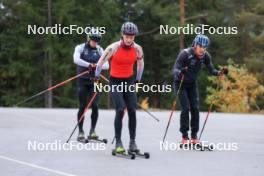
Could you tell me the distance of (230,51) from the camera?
44.0 m

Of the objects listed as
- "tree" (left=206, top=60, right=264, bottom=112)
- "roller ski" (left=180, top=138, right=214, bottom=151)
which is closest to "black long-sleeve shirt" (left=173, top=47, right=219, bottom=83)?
"roller ski" (left=180, top=138, right=214, bottom=151)

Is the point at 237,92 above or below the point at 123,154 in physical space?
above

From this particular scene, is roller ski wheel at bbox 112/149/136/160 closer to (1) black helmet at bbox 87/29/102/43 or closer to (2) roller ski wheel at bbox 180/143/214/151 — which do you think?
(2) roller ski wheel at bbox 180/143/214/151

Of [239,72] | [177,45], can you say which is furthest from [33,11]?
[239,72]

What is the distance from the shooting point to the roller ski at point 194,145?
10845 mm

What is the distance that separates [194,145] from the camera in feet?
36.2

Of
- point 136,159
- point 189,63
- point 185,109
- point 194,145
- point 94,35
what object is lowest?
point 136,159

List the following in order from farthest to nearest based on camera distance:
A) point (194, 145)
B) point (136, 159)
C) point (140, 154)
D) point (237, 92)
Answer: point (237, 92), point (194, 145), point (140, 154), point (136, 159)

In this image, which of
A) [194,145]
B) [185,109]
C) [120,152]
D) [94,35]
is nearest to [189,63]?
[185,109]

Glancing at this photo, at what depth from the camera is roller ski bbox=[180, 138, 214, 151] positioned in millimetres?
10845

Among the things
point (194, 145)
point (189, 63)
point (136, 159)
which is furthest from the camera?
point (194, 145)

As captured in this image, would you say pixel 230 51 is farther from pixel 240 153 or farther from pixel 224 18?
pixel 240 153

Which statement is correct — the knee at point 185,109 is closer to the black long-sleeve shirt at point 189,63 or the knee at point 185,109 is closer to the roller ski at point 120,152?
the black long-sleeve shirt at point 189,63

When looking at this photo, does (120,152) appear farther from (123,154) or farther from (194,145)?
(194,145)
